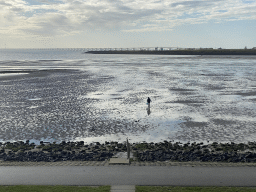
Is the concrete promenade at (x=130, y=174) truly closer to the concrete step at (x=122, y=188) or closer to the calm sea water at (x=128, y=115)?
the concrete step at (x=122, y=188)

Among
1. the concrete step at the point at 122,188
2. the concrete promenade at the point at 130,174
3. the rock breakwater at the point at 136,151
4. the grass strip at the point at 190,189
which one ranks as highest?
the grass strip at the point at 190,189

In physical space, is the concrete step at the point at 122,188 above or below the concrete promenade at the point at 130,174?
above

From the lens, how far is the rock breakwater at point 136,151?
18.1m

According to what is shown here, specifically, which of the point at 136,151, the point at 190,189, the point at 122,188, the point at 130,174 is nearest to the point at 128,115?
the point at 136,151

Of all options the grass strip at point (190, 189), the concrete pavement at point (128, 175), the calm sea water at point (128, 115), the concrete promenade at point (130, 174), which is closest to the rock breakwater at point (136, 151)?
the calm sea water at point (128, 115)

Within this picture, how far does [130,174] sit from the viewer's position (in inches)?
551

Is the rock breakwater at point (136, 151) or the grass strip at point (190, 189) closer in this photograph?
the grass strip at point (190, 189)

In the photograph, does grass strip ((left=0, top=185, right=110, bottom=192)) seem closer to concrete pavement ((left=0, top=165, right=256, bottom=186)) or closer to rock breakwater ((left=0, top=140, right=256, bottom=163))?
concrete pavement ((left=0, top=165, right=256, bottom=186))

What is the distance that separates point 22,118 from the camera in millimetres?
29750

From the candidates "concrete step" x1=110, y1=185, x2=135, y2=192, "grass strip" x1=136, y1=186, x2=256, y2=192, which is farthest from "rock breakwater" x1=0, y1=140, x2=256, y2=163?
"grass strip" x1=136, y1=186, x2=256, y2=192

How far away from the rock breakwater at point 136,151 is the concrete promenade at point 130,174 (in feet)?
7.98

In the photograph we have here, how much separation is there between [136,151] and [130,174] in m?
5.88

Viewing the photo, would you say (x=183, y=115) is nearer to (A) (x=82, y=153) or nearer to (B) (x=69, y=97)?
(A) (x=82, y=153)

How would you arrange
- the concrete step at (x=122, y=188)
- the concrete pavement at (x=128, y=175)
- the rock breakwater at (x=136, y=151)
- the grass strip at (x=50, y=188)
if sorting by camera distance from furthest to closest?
the rock breakwater at (x=136, y=151) < the concrete pavement at (x=128, y=175) < the concrete step at (x=122, y=188) < the grass strip at (x=50, y=188)
